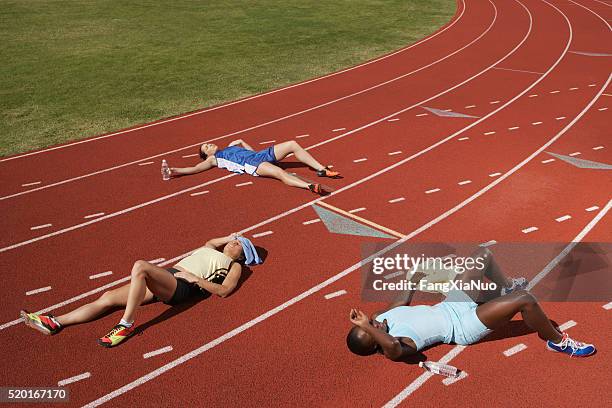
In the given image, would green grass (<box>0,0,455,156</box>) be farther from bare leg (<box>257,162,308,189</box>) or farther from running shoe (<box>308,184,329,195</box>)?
running shoe (<box>308,184,329,195</box>)

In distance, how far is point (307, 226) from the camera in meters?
7.45

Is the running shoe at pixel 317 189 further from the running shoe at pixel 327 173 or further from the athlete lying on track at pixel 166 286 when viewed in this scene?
the athlete lying on track at pixel 166 286

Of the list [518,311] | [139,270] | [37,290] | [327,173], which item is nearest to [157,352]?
[139,270]

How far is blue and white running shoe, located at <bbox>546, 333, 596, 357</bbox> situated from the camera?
4.90m

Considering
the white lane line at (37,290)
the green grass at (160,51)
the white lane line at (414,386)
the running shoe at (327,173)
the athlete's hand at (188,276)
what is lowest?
the white lane line at (414,386)

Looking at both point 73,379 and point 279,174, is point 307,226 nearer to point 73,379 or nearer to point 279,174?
point 279,174

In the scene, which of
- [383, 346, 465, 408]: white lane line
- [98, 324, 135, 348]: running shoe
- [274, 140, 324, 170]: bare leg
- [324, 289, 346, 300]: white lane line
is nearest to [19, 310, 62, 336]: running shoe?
[98, 324, 135, 348]: running shoe

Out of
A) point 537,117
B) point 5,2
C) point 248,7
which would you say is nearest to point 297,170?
point 537,117

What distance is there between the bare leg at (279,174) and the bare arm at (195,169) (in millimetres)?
1021

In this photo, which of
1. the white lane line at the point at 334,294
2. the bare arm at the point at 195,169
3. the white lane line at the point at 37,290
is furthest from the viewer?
the bare arm at the point at 195,169

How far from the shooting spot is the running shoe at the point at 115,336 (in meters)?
5.12

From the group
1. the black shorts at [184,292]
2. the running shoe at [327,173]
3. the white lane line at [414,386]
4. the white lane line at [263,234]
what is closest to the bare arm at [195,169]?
the running shoe at [327,173]

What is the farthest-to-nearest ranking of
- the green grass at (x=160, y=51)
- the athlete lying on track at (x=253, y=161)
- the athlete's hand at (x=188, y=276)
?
the green grass at (x=160, y=51) < the athlete lying on track at (x=253, y=161) < the athlete's hand at (x=188, y=276)

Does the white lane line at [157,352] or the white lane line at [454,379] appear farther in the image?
the white lane line at [157,352]
